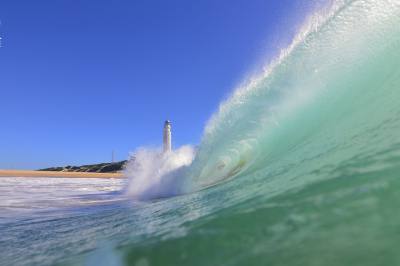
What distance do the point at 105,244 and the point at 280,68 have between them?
3.70 meters

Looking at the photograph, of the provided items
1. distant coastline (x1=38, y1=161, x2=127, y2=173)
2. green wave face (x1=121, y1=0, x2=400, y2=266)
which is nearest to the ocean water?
green wave face (x1=121, y1=0, x2=400, y2=266)

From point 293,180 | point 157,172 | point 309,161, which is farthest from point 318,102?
point 157,172

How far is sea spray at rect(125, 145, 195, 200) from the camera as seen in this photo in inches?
277

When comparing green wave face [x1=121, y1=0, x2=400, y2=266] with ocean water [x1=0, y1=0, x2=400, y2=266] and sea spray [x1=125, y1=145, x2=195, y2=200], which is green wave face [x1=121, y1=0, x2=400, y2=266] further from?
sea spray [x1=125, y1=145, x2=195, y2=200]

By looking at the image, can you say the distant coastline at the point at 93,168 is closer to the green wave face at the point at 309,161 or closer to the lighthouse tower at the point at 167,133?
the lighthouse tower at the point at 167,133

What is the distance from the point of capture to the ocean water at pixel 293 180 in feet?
5.59

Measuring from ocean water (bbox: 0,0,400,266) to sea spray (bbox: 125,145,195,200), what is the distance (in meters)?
0.17

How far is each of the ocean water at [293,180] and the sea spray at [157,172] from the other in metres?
0.17

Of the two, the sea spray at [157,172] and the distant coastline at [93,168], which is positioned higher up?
the distant coastline at [93,168]

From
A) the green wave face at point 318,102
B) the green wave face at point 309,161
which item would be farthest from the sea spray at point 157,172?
the green wave face at point 318,102

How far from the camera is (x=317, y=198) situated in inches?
83.1

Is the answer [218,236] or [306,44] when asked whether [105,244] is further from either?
[306,44]

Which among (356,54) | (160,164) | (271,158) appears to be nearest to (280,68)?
(356,54)

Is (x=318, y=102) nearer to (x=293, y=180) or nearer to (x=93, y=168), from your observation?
(x=293, y=180)
